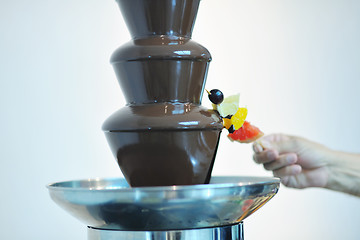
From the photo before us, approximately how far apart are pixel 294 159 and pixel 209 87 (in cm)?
111

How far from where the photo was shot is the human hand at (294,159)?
159 centimetres

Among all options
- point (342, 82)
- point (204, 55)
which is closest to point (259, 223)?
point (342, 82)

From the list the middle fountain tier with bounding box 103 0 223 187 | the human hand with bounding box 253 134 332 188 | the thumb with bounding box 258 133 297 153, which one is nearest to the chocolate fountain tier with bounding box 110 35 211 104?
the middle fountain tier with bounding box 103 0 223 187

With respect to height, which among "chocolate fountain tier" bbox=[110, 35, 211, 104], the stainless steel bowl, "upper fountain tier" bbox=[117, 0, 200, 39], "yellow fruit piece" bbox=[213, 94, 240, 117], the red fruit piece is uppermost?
"upper fountain tier" bbox=[117, 0, 200, 39]

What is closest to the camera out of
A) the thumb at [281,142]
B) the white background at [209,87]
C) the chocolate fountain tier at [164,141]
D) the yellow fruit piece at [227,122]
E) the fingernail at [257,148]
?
the chocolate fountain tier at [164,141]

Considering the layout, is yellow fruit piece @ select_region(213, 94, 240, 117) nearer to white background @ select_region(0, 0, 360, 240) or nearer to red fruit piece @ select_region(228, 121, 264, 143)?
red fruit piece @ select_region(228, 121, 264, 143)

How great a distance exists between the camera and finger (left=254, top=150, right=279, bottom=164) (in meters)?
1.57

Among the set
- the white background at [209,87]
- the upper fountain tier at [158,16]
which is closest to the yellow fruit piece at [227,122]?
the upper fountain tier at [158,16]

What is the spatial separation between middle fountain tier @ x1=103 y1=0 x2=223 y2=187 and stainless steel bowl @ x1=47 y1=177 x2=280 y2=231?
101 mm

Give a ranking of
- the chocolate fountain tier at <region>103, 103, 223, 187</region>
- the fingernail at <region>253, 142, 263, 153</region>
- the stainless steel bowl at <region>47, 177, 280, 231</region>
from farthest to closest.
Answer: the fingernail at <region>253, 142, 263, 153</region>
the chocolate fountain tier at <region>103, 103, 223, 187</region>
the stainless steel bowl at <region>47, 177, 280, 231</region>

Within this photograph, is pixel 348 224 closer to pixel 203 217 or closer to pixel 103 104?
pixel 103 104

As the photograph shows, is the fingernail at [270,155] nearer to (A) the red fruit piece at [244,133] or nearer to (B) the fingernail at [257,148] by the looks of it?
(B) the fingernail at [257,148]

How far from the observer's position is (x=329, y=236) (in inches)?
107

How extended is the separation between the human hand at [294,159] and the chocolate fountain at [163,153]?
80 centimetres
